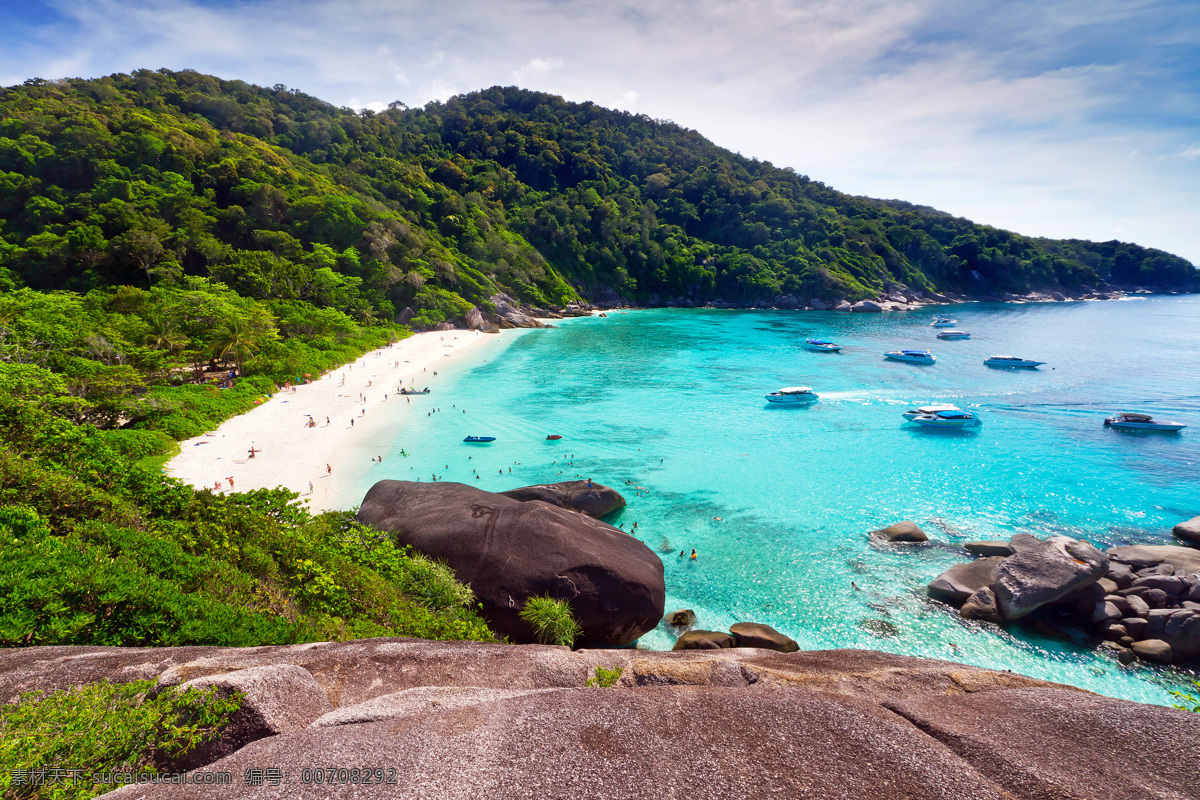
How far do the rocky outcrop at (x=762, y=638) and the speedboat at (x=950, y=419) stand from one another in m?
30.9

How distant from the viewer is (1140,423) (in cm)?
3766

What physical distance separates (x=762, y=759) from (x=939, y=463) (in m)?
34.8

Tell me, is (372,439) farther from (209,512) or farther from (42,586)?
(42,586)

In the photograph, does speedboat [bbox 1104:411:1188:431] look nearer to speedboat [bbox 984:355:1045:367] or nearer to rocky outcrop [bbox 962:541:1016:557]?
speedboat [bbox 984:355:1045:367]

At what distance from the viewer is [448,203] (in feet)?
347

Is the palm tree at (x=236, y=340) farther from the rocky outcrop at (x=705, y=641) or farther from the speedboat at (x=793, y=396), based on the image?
the speedboat at (x=793, y=396)

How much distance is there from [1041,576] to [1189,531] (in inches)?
493

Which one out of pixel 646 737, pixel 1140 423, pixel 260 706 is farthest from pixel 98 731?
pixel 1140 423

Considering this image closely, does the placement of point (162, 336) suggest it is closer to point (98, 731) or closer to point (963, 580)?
point (98, 731)

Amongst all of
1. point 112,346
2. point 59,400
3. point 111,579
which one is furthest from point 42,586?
point 112,346

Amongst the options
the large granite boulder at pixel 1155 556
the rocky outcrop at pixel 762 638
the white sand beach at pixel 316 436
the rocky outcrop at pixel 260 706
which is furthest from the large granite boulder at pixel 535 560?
the large granite boulder at pixel 1155 556

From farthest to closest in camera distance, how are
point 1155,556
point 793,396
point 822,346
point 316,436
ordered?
point 822,346
point 793,396
point 316,436
point 1155,556

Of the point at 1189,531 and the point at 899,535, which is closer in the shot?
the point at 1189,531

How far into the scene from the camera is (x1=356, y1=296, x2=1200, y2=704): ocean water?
18.5m
